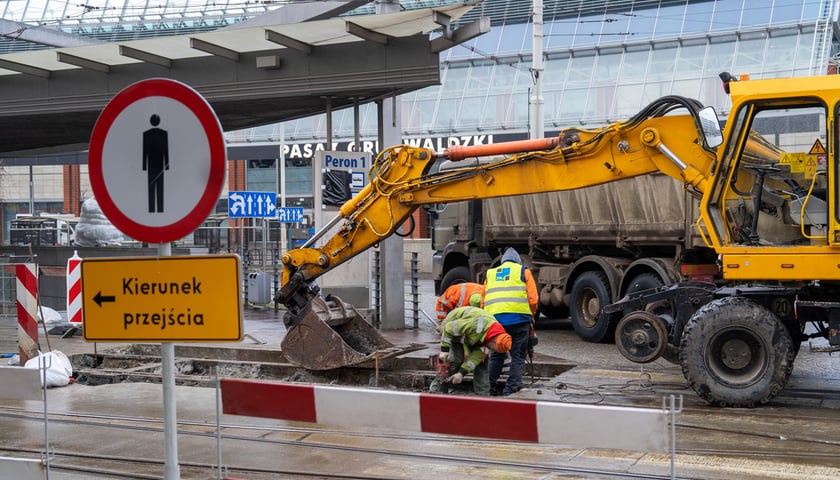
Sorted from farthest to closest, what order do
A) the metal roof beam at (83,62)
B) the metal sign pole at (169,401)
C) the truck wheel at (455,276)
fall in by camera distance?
1. the truck wheel at (455,276)
2. the metal roof beam at (83,62)
3. the metal sign pole at (169,401)

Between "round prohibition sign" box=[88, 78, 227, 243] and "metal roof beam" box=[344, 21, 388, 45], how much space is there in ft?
33.4

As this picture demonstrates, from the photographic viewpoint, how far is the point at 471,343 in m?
10.3

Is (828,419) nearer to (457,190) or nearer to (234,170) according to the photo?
(457,190)

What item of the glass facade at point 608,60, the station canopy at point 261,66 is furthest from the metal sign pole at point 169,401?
the glass facade at point 608,60

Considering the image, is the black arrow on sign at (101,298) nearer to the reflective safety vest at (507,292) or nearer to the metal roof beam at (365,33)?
the reflective safety vest at (507,292)

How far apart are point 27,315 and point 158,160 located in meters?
8.18

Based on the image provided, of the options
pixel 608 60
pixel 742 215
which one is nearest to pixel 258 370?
pixel 742 215

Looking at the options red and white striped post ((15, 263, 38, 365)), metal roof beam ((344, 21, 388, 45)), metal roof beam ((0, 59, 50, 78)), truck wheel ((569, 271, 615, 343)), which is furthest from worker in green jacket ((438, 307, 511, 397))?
metal roof beam ((0, 59, 50, 78))

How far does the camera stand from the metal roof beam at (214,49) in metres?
15.4

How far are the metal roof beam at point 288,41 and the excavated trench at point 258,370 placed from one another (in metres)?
4.76

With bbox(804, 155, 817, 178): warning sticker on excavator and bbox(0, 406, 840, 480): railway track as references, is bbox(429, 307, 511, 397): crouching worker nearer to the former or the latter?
bbox(0, 406, 840, 480): railway track

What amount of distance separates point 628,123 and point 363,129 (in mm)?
36195

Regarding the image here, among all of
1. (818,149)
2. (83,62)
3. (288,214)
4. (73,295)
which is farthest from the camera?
(288,214)

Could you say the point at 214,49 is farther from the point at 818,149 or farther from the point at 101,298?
the point at 101,298
